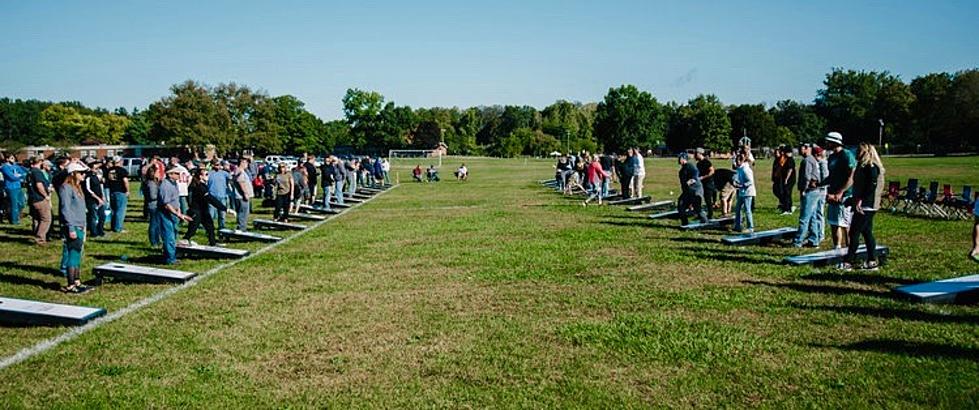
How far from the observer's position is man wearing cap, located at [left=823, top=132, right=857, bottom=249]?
33.4 ft

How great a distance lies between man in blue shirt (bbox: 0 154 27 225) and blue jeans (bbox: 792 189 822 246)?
19255 millimetres

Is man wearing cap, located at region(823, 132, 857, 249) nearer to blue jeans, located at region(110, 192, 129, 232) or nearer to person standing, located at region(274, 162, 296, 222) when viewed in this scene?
person standing, located at region(274, 162, 296, 222)

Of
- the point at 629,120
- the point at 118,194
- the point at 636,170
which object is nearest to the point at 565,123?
the point at 629,120

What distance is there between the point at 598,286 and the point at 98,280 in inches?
283

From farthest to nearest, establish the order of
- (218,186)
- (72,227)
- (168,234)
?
(218,186) < (168,234) < (72,227)

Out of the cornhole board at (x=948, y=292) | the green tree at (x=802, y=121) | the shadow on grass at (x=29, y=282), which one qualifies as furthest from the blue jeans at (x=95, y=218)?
the green tree at (x=802, y=121)

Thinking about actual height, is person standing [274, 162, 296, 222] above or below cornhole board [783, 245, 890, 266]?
above

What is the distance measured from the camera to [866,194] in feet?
30.3

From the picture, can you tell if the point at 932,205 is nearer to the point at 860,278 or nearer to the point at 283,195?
the point at 860,278

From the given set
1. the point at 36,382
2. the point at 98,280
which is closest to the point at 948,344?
the point at 36,382

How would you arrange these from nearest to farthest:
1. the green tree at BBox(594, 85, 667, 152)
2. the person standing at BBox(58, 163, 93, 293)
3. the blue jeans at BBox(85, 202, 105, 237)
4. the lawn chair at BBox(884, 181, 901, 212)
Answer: the person standing at BBox(58, 163, 93, 293), the blue jeans at BBox(85, 202, 105, 237), the lawn chair at BBox(884, 181, 901, 212), the green tree at BBox(594, 85, 667, 152)

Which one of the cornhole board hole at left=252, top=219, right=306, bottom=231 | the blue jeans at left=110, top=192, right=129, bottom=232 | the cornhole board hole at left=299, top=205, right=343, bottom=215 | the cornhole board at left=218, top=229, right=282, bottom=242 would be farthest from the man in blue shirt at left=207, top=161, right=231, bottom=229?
the cornhole board hole at left=299, top=205, right=343, bottom=215

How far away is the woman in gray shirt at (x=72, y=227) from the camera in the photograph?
29.6 feet

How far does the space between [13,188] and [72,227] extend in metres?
11.6
